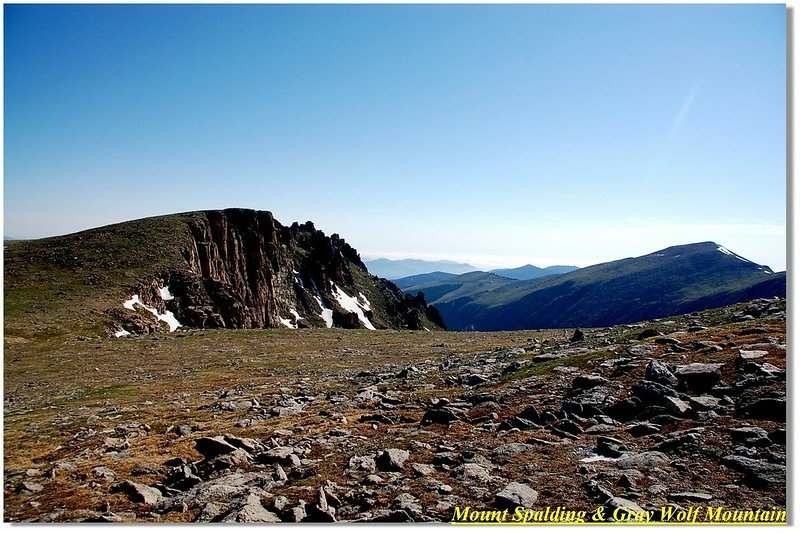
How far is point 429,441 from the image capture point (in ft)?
43.0

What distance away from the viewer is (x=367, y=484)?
33.3 feet

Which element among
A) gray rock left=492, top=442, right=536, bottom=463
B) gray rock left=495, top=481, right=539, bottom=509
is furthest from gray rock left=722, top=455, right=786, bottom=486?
gray rock left=495, top=481, right=539, bottom=509

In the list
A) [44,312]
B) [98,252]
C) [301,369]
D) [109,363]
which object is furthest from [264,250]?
[301,369]

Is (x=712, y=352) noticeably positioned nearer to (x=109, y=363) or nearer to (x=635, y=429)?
(x=635, y=429)

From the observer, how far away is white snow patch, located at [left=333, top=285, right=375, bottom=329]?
15438 cm

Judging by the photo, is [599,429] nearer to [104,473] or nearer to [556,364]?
[556,364]

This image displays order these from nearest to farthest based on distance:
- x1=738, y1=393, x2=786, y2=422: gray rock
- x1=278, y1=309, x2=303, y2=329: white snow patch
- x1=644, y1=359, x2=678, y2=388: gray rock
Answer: x1=738, y1=393, x2=786, y2=422: gray rock, x1=644, y1=359, x2=678, y2=388: gray rock, x1=278, y1=309, x2=303, y2=329: white snow patch

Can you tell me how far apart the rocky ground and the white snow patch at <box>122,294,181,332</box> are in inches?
1828

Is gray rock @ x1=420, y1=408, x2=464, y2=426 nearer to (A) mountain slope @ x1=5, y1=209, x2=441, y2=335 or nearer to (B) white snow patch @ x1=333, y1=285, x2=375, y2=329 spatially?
(A) mountain slope @ x1=5, y1=209, x2=441, y2=335

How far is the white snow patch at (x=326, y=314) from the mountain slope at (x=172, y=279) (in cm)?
37

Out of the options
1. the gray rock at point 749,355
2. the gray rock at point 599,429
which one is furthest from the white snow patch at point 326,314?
the gray rock at point 599,429

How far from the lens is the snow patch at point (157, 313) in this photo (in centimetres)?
6716

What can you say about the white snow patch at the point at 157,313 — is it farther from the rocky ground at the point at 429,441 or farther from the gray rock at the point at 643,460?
the gray rock at the point at 643,460

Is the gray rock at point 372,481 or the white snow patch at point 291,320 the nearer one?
the gray rock at point 372,481
